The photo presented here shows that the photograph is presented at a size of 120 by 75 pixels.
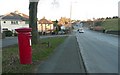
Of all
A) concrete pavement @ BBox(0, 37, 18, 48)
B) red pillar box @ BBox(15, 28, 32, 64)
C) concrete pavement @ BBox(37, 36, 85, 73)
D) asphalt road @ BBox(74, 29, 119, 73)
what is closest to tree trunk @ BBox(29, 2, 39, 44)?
concrete pavement @ BBox(0, 37, 18, 48)

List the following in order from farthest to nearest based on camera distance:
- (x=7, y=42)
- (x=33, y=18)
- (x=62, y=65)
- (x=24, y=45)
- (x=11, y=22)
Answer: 1. (x=11, y=22)
2. (x=7, y=42)
3. (x=33, y=18)
4. (x=62, y=65)
5. (x=24, y=45)

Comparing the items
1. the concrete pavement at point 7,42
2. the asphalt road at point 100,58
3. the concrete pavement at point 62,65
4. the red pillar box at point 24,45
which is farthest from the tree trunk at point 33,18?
the red pillar box at point 24,45

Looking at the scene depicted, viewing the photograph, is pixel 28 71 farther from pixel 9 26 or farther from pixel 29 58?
pixel 9 26

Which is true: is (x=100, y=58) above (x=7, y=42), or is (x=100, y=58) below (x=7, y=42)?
above

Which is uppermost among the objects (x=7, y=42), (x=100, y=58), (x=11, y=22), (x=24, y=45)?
(x=11, y=22)

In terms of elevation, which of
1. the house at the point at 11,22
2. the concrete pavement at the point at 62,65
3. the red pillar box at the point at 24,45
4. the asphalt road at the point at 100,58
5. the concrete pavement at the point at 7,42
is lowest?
the concrete pavement at the point at 7,42

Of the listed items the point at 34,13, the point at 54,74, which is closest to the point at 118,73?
the point at 54,74

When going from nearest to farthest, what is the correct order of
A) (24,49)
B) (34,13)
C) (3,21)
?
1. (24,49)
2. (34,13)
3. (3,21)

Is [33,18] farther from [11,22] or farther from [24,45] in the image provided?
[11,22]

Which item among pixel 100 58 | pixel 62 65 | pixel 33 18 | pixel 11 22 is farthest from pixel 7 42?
A: pixel 11 22

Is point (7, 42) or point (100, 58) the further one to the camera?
point (7, 42)

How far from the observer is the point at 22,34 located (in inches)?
544

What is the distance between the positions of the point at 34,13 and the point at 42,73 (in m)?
20.5

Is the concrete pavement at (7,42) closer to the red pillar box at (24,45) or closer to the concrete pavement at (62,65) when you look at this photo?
the concrete pavement at (62,65)
